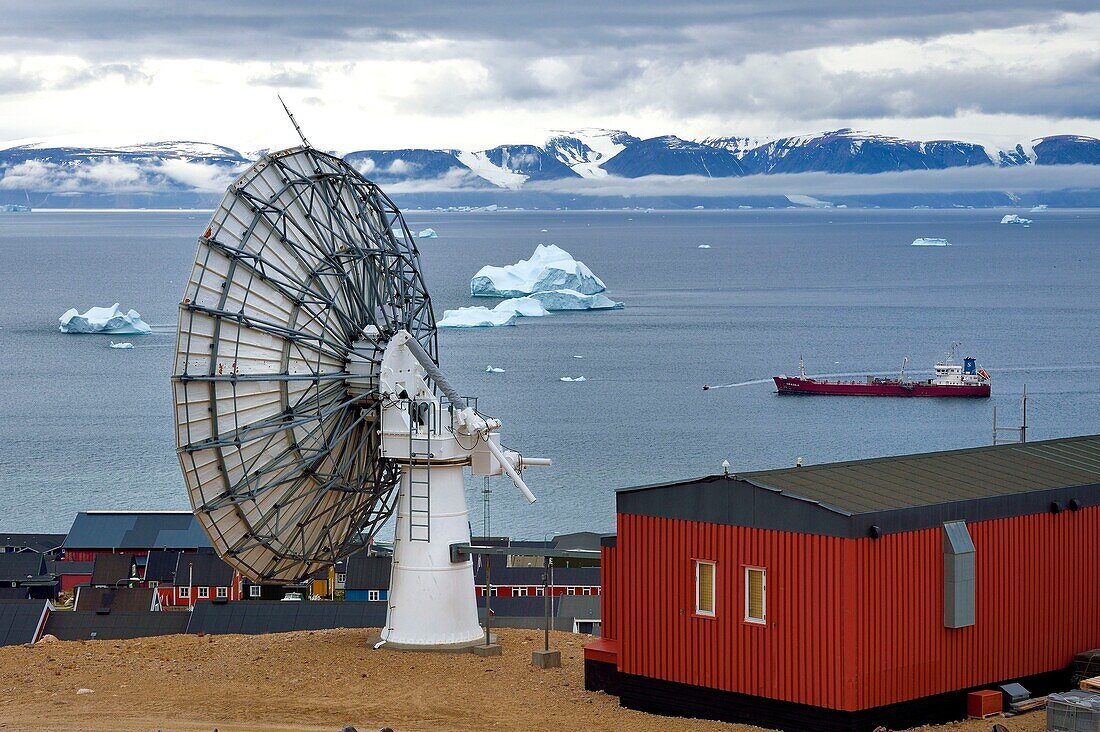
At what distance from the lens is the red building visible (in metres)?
25.5

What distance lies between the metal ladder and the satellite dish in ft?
0.09

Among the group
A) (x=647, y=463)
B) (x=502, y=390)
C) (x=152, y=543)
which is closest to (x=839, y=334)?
(x=502, y=390)

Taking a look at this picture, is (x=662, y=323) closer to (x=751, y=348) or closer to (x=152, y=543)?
(x=751, y=348)

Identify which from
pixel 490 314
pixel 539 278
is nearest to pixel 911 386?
pixel 490 314

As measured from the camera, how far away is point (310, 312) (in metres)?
33.3

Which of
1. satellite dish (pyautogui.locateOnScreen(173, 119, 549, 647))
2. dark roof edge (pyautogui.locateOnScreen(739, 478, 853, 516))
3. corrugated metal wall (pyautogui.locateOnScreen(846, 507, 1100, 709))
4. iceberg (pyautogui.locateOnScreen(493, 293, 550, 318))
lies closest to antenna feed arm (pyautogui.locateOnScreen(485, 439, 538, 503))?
satellite dish (pyautogui.locateOnScreen(173, 119, 549, 647))

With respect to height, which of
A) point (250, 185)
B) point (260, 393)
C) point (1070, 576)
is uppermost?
point (250, 185)

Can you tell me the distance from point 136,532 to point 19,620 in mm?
24243

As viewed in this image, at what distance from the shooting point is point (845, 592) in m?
25.2

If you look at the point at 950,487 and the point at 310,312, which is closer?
the point at 950,487

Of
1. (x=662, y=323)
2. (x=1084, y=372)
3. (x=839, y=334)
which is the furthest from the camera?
(x=662, y=323)

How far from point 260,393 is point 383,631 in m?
5.87

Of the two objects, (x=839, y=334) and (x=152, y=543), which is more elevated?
(x=839, y=334)

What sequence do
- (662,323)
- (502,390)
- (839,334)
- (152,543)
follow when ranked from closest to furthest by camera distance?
(152,543), (502,390), (839,334), (662,323)
